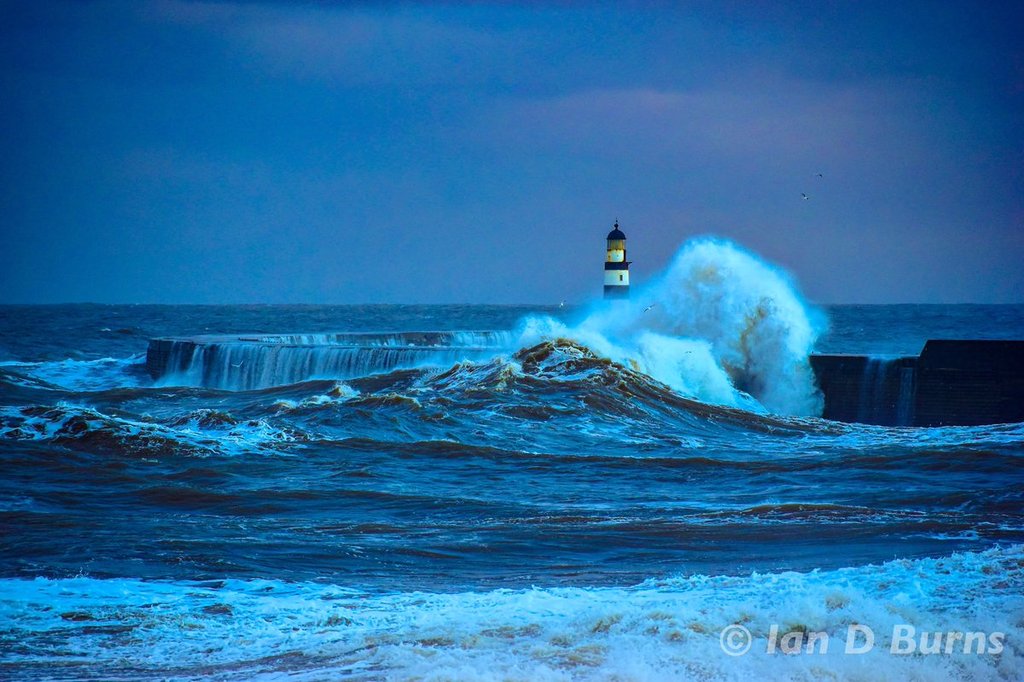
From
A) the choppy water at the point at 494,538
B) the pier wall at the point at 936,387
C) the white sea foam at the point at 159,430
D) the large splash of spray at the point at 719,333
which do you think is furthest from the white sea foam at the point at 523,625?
the large splash of spray at the point at 719,333

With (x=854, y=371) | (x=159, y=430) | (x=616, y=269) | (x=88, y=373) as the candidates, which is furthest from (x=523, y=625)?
(x=616, y=269)

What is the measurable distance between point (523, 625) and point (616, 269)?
29.0m

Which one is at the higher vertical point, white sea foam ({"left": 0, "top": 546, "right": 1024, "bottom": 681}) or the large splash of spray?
the large splash of spray

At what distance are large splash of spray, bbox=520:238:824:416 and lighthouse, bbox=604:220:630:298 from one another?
10.8 meters

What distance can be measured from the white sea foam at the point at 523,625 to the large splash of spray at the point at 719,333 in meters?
11.5

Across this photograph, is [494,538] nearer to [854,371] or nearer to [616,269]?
[854,371]

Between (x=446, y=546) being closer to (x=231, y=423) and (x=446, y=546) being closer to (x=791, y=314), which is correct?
(x=231, y=423)

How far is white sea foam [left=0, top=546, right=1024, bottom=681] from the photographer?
437 centimetres

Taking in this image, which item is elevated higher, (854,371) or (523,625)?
(854,371)

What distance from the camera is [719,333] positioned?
1981cm

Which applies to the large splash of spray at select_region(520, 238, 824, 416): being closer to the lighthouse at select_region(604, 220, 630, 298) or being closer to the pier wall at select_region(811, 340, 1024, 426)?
the pier wall at select_region(811, 340, 1024, 426)

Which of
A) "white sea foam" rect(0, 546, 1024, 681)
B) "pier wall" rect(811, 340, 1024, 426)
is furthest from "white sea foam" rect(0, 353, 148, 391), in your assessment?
"white sea foam" rect(0, 546, 1024, 681)

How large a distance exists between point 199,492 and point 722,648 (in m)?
5.84

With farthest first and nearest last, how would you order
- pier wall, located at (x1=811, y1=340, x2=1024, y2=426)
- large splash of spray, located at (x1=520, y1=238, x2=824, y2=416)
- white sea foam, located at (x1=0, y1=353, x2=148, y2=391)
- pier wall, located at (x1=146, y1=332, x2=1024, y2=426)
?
white sea foam, located at (x1=0, y1=353, x2=148, y2=391), large splash of spray, located at (x1=520, y1=238, x2=824, y2=416), pier wall, located at (x1=146, y1=332, x2=1024, y2=426), pier wall, located at (x1=811, y1=340, x2=1024, y2=426)
